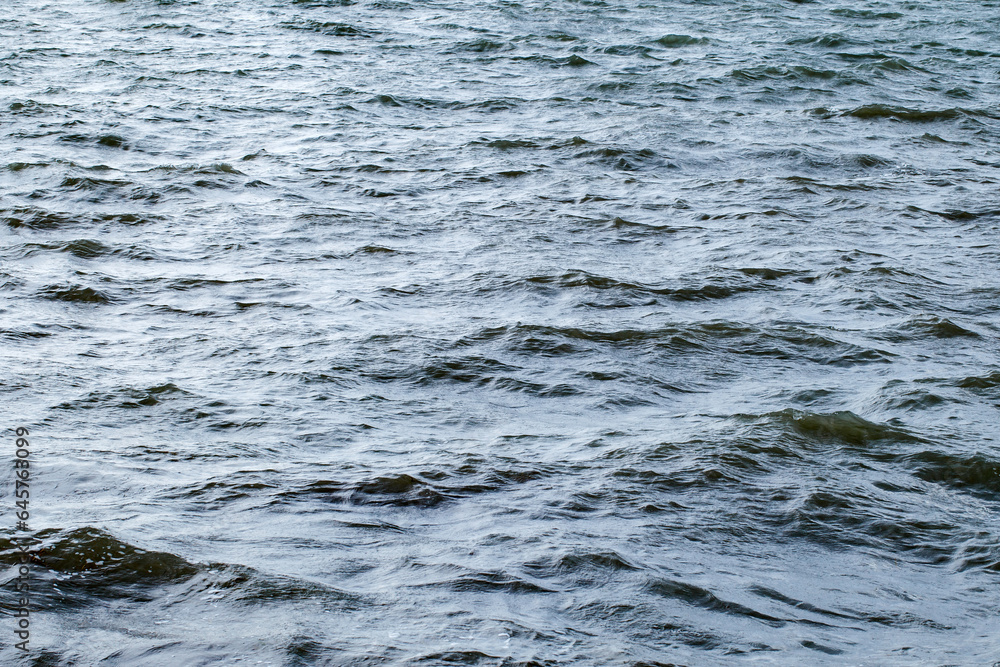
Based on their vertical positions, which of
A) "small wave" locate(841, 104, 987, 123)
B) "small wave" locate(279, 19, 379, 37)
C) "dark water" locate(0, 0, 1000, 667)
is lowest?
"dark water" locate(0, 0, 1000, 667)

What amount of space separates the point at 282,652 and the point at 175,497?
117 centimetres

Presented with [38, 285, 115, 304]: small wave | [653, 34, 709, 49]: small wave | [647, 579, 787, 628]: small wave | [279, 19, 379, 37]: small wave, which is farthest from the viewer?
[279, 19, 379, 37]: small wave

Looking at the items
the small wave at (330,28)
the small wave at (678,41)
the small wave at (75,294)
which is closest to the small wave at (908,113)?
the small wave at (678,41)

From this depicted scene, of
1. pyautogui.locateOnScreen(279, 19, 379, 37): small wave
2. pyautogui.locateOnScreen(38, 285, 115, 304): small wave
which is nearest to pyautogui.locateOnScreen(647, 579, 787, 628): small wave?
pyautogui.locateOnScreen(38, 285, 115, 304): small wave

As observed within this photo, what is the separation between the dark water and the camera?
3.68 metres

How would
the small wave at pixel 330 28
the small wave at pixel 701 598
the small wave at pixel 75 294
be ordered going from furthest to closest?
the small wave at pixel 330 28
the small wave at pixel 75 294
the small wave at pixel 701 598

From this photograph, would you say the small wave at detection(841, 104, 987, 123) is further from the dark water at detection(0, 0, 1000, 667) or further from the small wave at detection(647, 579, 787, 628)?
the small wave at detection(647, 579, 787, 628)

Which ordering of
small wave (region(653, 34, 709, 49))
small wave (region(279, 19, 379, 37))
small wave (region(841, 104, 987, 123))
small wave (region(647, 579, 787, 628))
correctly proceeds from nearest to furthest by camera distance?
1. small wave (region(647, 579, 787, 628))
2. small wave (region(841, 104, 987, 123))
3. small wave (region(653, 34, 709, 49))
4. small wave (region(279, 19, 379, 37))

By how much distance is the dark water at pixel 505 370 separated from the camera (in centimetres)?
368

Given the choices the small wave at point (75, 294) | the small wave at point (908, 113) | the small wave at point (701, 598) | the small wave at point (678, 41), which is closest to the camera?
the small wave at point (701, 598)

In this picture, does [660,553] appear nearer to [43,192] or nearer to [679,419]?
[679,419]

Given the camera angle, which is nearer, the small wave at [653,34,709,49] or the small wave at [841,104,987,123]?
the small wave at [841,104,987,123]

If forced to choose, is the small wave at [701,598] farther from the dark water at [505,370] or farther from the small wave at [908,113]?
the small wave at [908,113]

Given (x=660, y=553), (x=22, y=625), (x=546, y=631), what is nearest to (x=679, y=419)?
(x=660, y=553)
